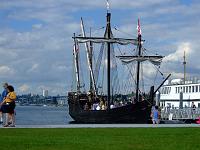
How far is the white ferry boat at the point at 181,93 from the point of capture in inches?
3004

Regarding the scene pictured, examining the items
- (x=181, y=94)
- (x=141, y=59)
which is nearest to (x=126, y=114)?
(x=141, y=59)

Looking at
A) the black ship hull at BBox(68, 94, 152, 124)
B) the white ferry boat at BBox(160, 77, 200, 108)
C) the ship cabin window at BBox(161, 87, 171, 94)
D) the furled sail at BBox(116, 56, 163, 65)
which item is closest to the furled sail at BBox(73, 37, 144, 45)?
the furled sail at BBox(116, 56, 163, 65)

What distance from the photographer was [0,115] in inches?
1166

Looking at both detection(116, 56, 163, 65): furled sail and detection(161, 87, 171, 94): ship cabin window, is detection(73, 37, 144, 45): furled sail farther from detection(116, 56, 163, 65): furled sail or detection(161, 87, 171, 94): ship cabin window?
detection(161, 87, 171, 94): ship cabin window

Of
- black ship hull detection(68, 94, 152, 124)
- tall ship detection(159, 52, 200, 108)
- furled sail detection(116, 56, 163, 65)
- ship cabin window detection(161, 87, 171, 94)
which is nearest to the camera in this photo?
black ship hull detection(68, 94, 152, 124)

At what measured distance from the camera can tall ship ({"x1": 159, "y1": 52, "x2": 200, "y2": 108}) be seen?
76125 mm

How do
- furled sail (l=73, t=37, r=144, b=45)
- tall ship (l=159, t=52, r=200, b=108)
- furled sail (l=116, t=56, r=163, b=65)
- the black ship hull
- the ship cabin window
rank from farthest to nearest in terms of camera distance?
1. the ship cabin window
2. tall ship (l=159, t=52, r=200, b=108)
3. furled sail (l=73, t=37, r=144, b=45)
4. furled sail (l=116, t=56, r=163, b=65)
5. the black ship hull

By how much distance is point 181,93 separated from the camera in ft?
253

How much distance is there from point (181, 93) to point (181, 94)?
338 mm

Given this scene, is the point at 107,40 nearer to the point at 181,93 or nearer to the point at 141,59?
the point at 141,59
